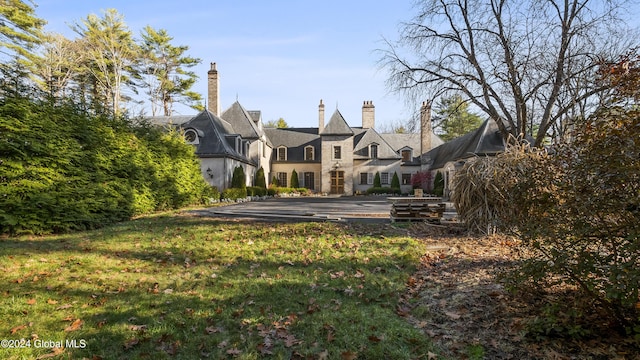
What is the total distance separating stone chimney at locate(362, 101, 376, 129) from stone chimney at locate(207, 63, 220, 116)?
16457mm

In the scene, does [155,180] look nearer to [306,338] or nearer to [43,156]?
[43,156]

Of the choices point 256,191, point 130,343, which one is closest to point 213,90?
point 256,191

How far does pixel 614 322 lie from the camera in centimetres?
288

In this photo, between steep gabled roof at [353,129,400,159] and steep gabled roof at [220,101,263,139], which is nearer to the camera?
steep gabled roof at [220,101,263,139]

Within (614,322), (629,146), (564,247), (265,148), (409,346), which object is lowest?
(409,346)

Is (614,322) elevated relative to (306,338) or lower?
elevated

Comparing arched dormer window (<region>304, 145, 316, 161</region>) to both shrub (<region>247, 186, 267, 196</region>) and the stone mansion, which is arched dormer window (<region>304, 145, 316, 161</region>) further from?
shrub (<region>247, 186, 267, 196</region>)

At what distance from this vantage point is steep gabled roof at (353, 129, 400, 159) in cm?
3322

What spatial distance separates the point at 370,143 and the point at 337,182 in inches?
210

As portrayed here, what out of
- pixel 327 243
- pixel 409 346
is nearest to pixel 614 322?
pixel 409 346

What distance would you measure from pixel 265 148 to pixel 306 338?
30.2 m

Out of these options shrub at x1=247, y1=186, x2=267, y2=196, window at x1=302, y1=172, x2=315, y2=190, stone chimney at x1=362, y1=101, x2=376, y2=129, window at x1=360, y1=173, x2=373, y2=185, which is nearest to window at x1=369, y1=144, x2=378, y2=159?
window at x1=360, y1=173, x2=373, y2=185

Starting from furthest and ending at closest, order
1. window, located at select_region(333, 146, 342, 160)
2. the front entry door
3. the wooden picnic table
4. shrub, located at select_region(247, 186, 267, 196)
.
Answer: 1. the front entry door
2. window, located at select_region(333, 146, 342, 160)
3. shrub, located at select_region(247, 186, 267, 196)
4. the wooden picnic table

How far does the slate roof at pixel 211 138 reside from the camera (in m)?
22.8
